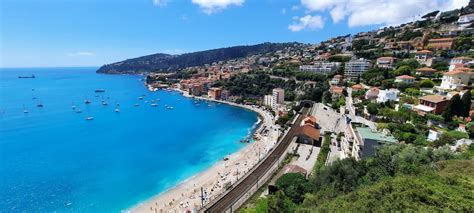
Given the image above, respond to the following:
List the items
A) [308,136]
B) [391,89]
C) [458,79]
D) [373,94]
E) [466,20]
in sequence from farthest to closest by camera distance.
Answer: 1. [466,20]
2. [373,94]
3. [391,89]
4. [308,136]
5. [458,79]

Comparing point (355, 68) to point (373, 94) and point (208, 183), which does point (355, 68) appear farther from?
point (208, 183)

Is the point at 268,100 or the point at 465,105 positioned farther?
the point at 268,100

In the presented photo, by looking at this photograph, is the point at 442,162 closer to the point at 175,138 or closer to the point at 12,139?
the point at 175,138

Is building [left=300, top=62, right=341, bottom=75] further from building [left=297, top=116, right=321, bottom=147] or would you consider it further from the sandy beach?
building [left=297, top=116, right=321, bottom=147]

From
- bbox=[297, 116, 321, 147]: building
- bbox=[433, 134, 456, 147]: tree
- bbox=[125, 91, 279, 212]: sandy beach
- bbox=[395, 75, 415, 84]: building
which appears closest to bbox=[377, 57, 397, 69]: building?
bbox=[395, 75, 415, 84]: building

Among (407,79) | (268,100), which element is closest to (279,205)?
(407,79)

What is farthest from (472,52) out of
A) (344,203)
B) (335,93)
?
(344,203)

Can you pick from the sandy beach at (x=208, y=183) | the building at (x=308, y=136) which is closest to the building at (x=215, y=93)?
the sandy beach at (x=208, y=183)

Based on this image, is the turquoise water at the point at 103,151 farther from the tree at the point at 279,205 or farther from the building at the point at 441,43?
the building at the point at 441,43
